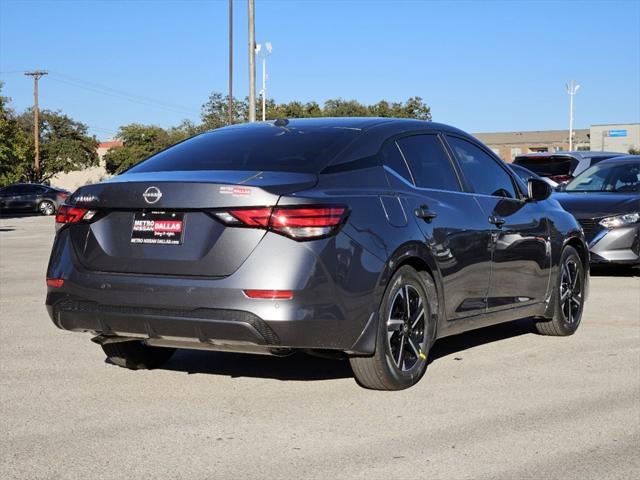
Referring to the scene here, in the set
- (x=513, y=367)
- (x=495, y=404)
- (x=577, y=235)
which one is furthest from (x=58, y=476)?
(x=577, y=235)

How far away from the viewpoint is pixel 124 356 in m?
6.58

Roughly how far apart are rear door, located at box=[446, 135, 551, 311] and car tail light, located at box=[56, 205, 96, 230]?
2715 millimetres

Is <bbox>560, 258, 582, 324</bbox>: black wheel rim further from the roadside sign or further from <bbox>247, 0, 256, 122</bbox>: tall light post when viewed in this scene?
the roadside sign

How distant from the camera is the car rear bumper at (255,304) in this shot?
520cm

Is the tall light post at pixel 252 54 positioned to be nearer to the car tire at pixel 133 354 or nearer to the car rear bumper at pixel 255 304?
the car tire at pixel 133 354

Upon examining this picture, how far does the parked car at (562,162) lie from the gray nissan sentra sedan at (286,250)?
13548 millimetres

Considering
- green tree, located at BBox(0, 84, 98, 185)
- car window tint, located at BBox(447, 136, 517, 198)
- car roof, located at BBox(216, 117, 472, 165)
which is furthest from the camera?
green tree, located at BBox(0, 84, 98, 185)

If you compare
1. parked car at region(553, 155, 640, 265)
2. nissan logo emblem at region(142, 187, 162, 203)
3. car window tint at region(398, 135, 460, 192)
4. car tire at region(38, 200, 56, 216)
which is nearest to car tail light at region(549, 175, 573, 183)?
parked car at region(553, 155, 640, 265)

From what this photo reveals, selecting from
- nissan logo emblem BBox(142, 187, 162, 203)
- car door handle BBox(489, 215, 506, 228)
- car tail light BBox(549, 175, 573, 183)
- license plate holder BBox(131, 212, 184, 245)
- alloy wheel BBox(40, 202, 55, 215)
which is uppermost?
nissan logo emblem BBox(142, 187, 162, 203)

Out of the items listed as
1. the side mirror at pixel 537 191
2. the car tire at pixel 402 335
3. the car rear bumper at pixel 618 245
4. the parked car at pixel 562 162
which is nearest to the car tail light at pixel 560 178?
the parked car at pixel 562 162

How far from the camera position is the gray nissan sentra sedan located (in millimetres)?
5230

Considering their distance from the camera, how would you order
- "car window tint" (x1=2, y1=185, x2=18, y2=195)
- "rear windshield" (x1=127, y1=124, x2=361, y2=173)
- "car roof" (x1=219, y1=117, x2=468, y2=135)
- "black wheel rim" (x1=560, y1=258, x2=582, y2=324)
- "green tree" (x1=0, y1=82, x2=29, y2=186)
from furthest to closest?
"green tree" (x1=0, y1=82, x2=29, y2=186)
"car window tint" (x1=2, y1=185, x2=18, y2=195)
"black wheel rim" (x1=560, y1=258, x2=582, y2=324)
"car roof" (x1=219, y1=117, x2=468, y2=135)
"rear windshield" (x1=127, y1=124, x2=361, y2=173)

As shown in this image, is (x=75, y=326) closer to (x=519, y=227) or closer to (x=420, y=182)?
(x=420, y=182)

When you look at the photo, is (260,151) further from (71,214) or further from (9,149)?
(9,149)
